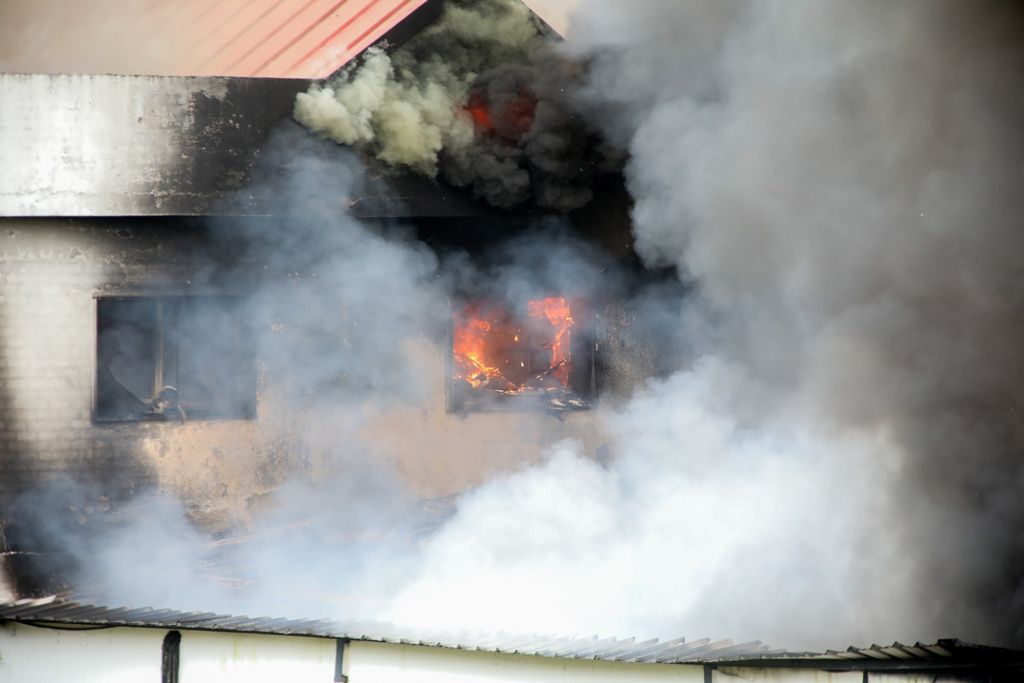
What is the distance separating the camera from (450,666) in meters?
6.06

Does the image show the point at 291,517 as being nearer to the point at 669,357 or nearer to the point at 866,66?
the point at 669,357

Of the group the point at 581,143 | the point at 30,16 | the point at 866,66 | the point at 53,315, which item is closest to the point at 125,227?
the point at 53,315

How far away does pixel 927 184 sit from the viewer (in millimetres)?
6762

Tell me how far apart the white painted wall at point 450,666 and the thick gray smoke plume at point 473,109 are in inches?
155

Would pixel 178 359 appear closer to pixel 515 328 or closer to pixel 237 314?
pixel 237 314

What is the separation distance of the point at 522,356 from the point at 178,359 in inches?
126

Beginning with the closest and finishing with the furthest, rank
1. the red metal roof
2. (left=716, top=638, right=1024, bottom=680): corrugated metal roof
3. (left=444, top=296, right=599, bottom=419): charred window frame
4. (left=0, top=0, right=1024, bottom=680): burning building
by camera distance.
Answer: (left=716, top=638, right=1024, bottom=680): corrugated metal roof → (left=0, top=0, right=1024, bottom=680): burning building → (left=444, top=296, right=599, bottom=419): charred window frame → the red metal roof

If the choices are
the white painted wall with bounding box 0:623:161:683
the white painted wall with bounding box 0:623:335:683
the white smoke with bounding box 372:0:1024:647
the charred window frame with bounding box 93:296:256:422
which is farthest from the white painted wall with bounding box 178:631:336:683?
the charred window frame with bounding box 93:296:256:422

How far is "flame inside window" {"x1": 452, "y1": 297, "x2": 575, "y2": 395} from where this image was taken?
8.52 meters

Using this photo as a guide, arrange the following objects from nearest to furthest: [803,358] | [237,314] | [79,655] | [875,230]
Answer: [79,655]
[875,230]
[803,358]
[237,314]

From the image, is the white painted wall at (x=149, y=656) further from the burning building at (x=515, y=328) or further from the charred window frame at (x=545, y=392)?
the charred window frame at (x=545, y=392)

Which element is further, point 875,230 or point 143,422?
point 143,422

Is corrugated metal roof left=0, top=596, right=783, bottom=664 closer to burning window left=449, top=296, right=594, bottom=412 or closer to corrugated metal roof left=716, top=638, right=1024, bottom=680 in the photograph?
corrugated metal roof left=716, top=638, right=1024, bottom=680

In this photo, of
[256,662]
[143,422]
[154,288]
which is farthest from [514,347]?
[256,662]
